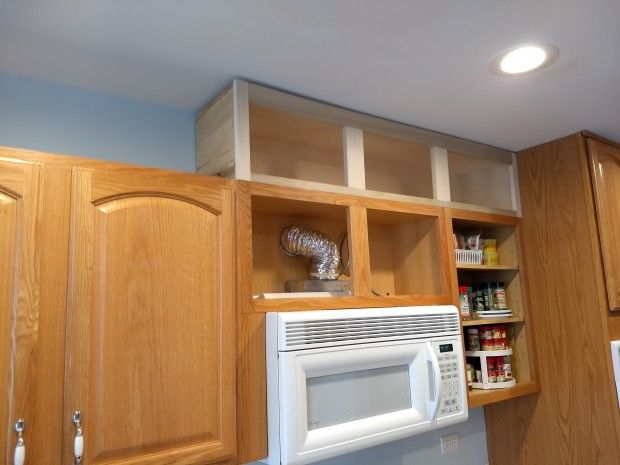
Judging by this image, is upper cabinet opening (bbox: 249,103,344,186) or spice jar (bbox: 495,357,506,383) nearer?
upper cabinet opening (bbox: 249,103,344,186)

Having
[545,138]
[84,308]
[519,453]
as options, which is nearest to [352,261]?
[84,308]

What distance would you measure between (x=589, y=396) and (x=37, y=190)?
195 cm

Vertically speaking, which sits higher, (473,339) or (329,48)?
(329,48)

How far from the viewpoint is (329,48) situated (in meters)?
1.20

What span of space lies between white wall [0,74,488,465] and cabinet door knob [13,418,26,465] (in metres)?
0.72

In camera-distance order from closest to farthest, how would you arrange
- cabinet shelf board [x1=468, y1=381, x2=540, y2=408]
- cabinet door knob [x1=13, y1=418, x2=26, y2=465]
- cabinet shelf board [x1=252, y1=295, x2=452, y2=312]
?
cabinet door knob [x1=13, y1=418, x2=26, y2=465] → cabinet shelf board [x1=252, y1=295, x2=452, y2=312] → cabinet shelf board [x1=468, y1=381, x2=540, y2=408]

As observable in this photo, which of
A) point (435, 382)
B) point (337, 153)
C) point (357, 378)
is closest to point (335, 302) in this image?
point (357, 378)

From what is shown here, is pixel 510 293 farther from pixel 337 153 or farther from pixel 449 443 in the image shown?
pixel 337 153

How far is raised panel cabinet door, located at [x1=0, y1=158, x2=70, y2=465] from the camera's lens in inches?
37.0

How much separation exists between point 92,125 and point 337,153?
2.93ft

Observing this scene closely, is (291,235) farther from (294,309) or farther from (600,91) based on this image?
(600,91)

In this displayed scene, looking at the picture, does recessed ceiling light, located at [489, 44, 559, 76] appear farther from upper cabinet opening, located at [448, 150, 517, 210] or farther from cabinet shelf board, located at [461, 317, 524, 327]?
cabinet shelf board, located at [461, 317, 524, 327]

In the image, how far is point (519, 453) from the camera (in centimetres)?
203

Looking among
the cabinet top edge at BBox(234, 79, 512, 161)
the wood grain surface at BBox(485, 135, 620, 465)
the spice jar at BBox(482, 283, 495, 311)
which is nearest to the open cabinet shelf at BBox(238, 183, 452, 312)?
the cabinet top edge at BBox(234, 79, 512, 161)
